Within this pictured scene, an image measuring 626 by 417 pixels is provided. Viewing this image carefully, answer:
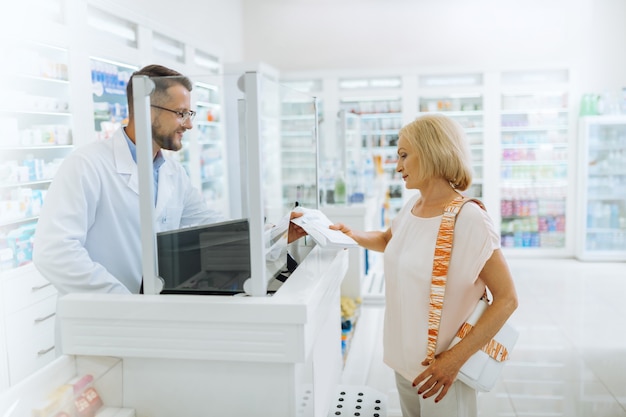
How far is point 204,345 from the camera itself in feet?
5.46

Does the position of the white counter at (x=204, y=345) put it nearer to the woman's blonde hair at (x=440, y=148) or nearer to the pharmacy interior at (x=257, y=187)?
the pharmacy interior at (x=257, y=187)

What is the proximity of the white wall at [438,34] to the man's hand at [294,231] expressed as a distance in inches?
261

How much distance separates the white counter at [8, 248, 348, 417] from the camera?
5.28 ft

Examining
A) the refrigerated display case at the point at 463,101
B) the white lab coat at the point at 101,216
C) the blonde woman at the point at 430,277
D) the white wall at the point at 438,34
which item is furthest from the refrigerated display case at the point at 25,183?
the refrigerated display case at the point at 463,101

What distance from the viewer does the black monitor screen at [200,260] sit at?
1.73 metres

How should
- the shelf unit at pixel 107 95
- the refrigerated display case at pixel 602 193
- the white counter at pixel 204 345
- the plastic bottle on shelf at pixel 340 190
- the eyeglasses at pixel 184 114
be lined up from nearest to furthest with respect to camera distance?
1. the white counter at pixel 204 345
2. the eyeglasses at pixel 184 114
3. the shelf unit at pixel 107 95
4. the plastic bottle on shelf at pixel 340 190
5. the refrigerated display case at pixel 602 193

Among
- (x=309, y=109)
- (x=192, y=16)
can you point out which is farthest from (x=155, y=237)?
(x=192, y=16)

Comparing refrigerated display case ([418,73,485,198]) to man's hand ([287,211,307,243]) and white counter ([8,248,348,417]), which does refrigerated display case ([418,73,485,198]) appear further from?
white counter ([8,248,348,417])

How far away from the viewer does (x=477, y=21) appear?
8.14m

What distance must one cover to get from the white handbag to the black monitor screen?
1.99ft

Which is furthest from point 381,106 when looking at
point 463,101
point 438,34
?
point 438,34

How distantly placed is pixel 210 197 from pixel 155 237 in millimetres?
4844

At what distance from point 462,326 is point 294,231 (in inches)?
27.5

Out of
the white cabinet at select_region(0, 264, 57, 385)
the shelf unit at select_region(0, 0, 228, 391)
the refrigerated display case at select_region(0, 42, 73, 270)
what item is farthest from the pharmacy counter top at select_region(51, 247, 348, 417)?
the refrigerated display case at select_region(0, 42, 73, 270)
